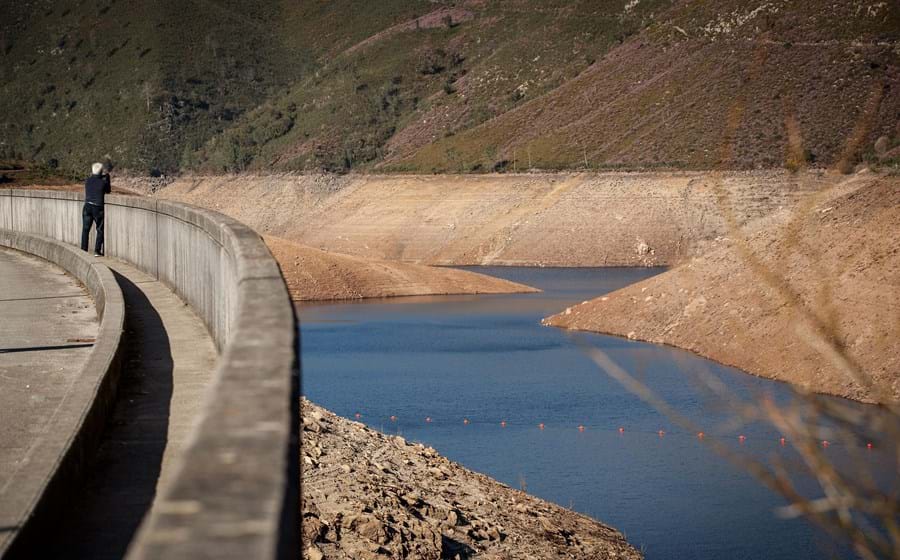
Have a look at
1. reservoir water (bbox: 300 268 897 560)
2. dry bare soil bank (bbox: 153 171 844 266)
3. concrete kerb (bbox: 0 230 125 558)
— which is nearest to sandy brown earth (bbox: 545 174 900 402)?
reservoir water (bbox: 300 268 897 560)

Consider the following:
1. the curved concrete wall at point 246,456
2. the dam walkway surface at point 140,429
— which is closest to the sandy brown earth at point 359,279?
the dam walkway surface at point 140,429

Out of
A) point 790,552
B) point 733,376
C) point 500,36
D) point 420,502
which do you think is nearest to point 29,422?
point 420,502

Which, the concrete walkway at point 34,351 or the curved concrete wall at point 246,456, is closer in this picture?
the curved concrete wall at point 246,456

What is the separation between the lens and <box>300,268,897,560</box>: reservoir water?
17.8 metres

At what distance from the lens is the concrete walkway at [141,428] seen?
6.97 metres

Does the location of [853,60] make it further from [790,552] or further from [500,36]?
[790,552]

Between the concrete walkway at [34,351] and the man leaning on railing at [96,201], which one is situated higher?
the man leaning on railing at [96,201]

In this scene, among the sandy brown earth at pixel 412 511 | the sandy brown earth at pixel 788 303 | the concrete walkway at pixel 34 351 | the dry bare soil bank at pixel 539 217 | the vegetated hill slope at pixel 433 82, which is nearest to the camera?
the concrete walkway at pixel 34 351

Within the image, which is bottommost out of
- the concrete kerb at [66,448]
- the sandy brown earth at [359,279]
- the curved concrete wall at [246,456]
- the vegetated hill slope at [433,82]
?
the sandy brown earth at [359,279]

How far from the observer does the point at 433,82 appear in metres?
120

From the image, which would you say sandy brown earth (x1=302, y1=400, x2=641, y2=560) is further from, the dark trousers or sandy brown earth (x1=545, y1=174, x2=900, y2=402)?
sandy brown earth (x1=545, y1=174, x2=900, y2=402)

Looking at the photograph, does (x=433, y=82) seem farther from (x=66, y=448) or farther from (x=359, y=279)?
(x=66, y=448)

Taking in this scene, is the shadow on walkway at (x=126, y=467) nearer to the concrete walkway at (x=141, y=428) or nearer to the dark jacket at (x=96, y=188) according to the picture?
the concrete walkway at (x=141, y=428)

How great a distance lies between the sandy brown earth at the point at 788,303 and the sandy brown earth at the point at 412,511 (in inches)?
→ 458
